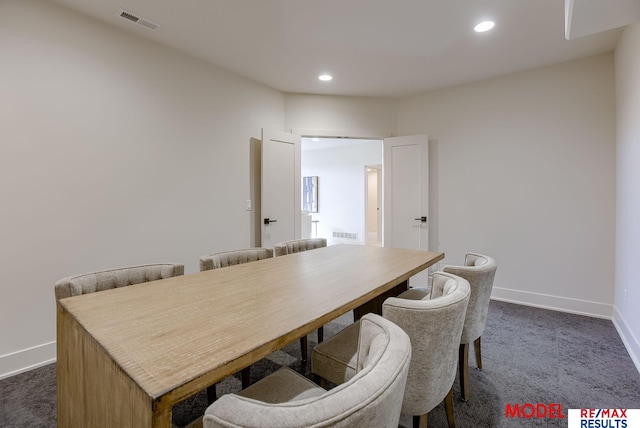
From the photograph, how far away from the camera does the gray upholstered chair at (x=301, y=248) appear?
2.21 m

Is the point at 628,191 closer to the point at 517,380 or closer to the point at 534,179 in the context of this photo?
the point at 534,179

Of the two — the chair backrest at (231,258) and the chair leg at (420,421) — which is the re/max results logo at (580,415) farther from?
the chair backrest at (231,258)

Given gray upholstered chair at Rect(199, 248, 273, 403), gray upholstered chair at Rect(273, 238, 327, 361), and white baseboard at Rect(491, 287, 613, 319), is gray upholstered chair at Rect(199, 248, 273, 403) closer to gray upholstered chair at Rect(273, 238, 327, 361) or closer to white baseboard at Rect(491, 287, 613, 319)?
gray upholstered chair at Rect(273, 238, 327, 361)

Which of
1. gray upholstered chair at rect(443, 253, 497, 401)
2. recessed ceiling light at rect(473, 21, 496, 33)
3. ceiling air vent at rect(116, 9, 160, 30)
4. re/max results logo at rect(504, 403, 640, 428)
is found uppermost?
ceiling air vent at rect(116, 9, 160, 30)

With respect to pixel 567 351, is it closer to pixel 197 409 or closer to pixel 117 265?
pixel 197 409

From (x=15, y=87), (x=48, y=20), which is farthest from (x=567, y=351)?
(x=48, y=20)

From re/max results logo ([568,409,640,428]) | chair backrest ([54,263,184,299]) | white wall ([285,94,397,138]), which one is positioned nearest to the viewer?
chair backrest ([54,263,184,299])

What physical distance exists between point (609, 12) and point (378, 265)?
217cm

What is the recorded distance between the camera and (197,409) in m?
1.74

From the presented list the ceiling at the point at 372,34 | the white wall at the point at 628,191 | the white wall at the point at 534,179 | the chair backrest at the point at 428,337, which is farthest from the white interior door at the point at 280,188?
the white wall at the point at 628,191

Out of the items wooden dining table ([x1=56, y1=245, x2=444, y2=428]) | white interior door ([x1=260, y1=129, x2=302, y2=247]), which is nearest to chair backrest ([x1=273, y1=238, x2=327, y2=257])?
wooden dining table ([x1=56, y1=245, x2=444, y2=428])

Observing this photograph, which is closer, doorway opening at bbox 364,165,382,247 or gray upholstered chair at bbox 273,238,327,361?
gray upholstered chair at bbox 273,238,327,361

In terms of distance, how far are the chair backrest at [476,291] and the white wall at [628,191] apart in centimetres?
147

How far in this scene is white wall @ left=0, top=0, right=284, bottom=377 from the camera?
83.4 inches
